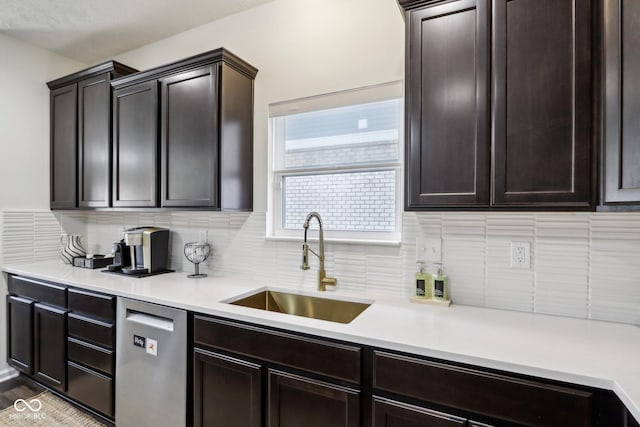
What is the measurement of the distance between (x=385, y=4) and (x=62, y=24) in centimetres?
239

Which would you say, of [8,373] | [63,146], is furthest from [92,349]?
[63,146]

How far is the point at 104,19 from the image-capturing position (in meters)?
2.44

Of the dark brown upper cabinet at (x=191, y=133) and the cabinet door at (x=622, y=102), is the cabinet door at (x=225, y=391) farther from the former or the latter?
the cabinet door at (x=622, y=102)

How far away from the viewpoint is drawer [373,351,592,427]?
0.99 meters

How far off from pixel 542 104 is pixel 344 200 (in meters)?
1.12

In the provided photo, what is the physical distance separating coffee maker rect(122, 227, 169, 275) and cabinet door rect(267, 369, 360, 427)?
56.9 inches

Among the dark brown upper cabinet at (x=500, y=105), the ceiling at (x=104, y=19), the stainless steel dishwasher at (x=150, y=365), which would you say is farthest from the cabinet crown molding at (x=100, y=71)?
the dark brown upper cabinet at (x=500, y=105)

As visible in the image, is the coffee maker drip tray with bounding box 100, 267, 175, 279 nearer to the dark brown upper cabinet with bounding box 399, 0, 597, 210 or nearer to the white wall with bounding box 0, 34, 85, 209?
the white wall with bounding box 0, 34, 85, 209

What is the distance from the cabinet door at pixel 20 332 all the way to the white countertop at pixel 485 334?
→ 114 cm

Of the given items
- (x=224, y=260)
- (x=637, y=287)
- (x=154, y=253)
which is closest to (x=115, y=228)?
(x=154, y=253)

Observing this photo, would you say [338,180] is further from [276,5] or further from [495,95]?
[276,5]

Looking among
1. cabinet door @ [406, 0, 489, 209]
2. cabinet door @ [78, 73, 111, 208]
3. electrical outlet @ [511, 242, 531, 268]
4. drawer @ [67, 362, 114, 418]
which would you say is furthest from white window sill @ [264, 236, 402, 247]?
cabinet door @ [78, 73, 111, 208]

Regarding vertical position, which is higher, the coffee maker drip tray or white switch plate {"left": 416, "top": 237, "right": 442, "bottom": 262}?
white switch plate {"left": 416, "top": 237, "right": 442, "bottom": 262}

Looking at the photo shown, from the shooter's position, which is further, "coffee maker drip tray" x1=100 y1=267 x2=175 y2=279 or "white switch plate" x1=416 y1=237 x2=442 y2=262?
"coffee maker drip tray" x1=100 y1=267 x2=175 y2=279
